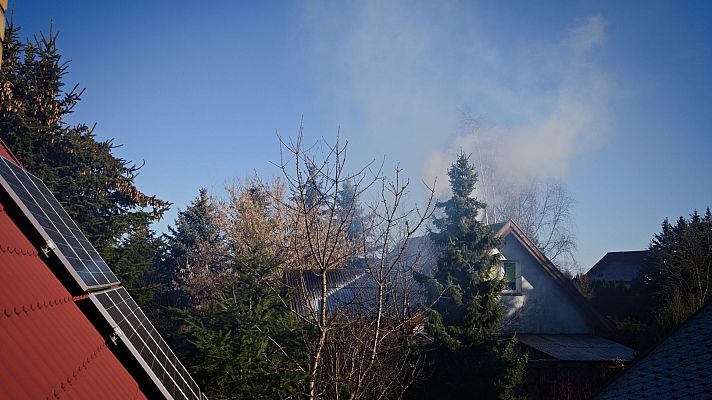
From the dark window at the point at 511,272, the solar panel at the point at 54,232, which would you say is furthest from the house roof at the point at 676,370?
the dark window at the point at 511,272

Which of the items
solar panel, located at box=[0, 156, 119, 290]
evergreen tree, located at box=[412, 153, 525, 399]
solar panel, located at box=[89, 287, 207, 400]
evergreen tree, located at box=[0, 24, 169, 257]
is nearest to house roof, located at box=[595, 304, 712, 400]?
evergreen tree, located at box=[412, 153, 525, 399]

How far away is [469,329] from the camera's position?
13445mm

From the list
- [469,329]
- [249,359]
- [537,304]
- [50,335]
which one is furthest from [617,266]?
[50,335]

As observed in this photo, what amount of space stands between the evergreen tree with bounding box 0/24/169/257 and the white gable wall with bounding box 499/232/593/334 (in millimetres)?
15625

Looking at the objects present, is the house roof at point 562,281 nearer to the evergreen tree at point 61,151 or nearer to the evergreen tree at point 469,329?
the evergreen tree at point 469,329

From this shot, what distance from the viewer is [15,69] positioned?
18125 mm

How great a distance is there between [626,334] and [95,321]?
2062cm

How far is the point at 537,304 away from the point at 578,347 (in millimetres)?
2679

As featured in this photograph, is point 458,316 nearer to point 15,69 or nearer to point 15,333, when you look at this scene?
point 15,333

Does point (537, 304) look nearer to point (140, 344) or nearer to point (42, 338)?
point (140, 344)

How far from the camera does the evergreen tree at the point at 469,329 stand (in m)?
12.6

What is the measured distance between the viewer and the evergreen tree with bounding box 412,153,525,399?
12602 millimetres

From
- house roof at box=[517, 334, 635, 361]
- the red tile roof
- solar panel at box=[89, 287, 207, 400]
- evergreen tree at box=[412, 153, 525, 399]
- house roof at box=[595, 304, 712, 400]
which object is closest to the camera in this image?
the red tile roof

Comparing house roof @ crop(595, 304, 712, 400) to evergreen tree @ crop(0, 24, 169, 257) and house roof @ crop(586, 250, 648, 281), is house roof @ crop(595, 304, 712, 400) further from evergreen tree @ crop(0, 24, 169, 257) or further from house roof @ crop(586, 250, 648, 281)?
house roof @ crop(586, 250, 648, 281)
